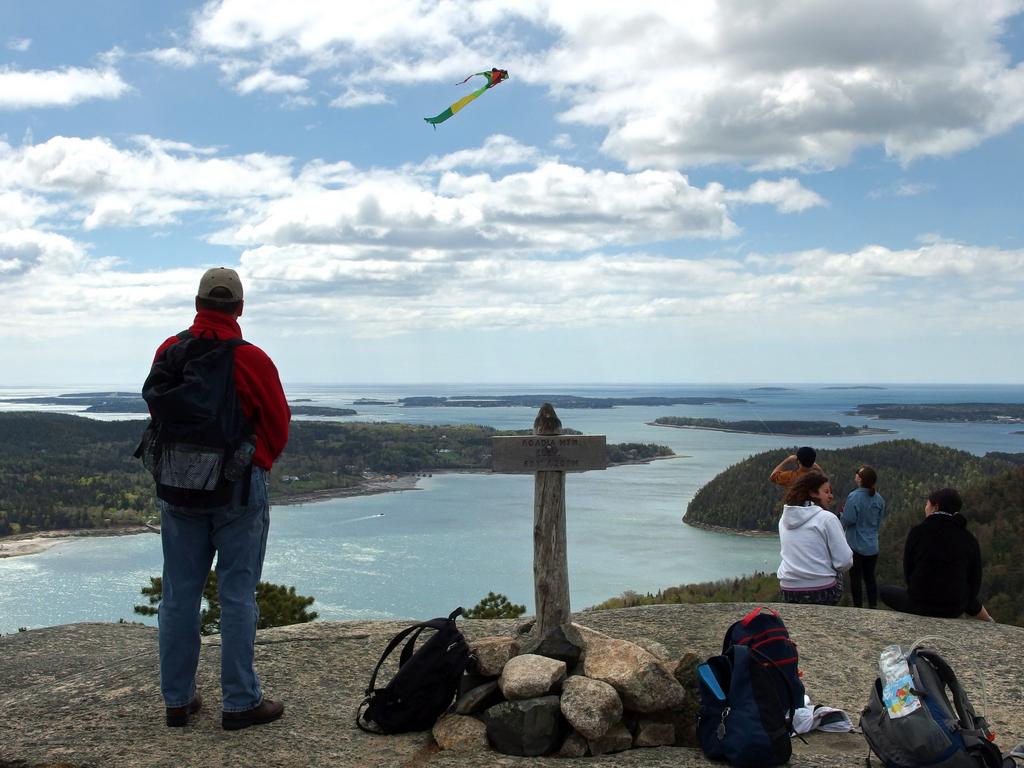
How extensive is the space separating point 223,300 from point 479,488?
253ft

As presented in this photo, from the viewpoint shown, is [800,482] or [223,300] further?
[800,482]

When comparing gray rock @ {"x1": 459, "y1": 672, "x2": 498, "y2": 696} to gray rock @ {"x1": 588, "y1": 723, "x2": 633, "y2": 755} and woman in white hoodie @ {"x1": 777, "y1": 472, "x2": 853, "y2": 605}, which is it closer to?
gray rock @ {"x1": 588, "y1": 723, "x2": 633, "y2": 755}

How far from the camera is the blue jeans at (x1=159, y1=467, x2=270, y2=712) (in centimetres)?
406

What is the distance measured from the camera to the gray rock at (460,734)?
4328mm

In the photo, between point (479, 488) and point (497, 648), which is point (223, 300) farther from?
point (479, 488)

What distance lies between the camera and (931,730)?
3.79 m

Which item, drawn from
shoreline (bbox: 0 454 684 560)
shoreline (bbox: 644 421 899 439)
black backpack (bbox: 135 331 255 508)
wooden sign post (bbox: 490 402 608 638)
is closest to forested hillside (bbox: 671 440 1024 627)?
shoreline (bbox: 0 454 684 560)

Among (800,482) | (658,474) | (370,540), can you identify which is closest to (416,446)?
(658,474)

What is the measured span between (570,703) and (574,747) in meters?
0.21

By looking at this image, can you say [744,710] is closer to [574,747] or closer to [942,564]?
[574,747]

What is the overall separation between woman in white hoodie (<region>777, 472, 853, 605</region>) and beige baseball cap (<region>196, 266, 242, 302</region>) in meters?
4.69

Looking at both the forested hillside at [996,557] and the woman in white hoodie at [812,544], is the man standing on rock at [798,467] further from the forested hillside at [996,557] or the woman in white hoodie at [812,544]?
the forested hillside at [996,557]

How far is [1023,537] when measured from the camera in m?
15.7

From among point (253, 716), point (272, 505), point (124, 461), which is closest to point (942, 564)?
point (253, 716)
